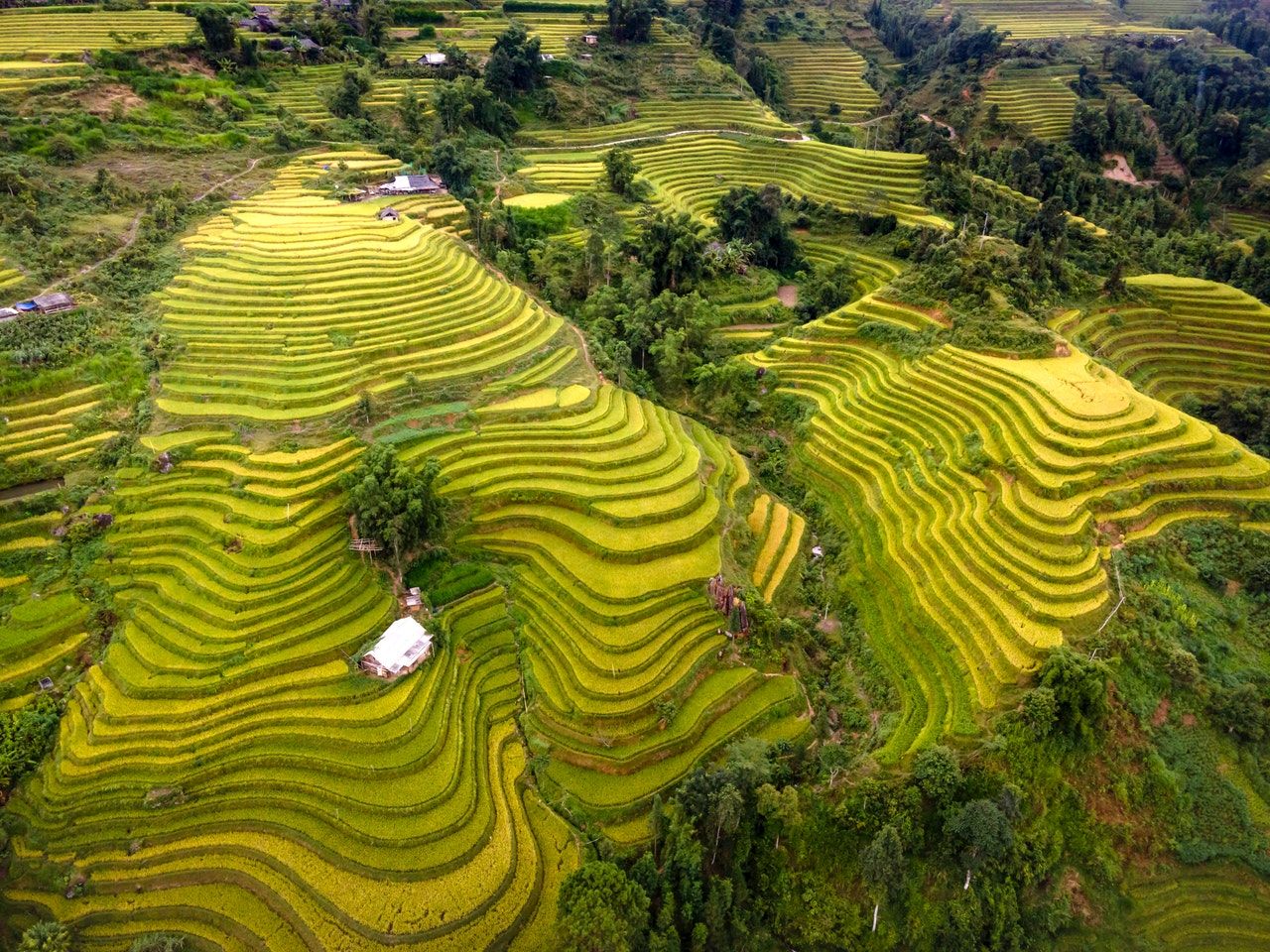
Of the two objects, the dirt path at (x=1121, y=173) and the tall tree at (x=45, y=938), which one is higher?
the dirt path at (x=1121, y=173)

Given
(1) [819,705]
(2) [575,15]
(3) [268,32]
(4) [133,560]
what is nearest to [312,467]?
(4) [133,560]

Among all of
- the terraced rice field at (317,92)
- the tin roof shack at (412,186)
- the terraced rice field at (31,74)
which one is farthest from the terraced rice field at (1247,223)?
the terraced rice field at (31,74)

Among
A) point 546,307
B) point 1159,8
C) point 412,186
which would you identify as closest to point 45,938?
point 546,307

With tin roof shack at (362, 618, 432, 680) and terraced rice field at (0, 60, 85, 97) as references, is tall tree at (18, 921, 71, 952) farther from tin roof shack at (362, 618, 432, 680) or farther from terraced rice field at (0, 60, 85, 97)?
terraced rice field at (0, 60, 85, 97)

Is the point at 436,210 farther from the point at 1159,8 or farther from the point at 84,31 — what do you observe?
the point at 1159,8

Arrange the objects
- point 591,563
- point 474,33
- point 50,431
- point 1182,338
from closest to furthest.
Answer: point 591,563 < point 50,431 < point 1182,338 < point 474,33

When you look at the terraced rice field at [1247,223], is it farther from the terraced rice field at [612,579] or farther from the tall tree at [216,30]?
the tall tree at [216,30]
